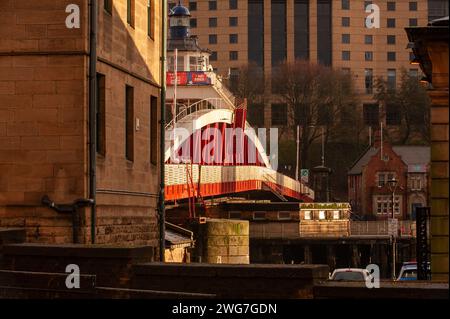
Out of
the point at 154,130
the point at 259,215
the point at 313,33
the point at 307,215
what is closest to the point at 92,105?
the point at 154,130

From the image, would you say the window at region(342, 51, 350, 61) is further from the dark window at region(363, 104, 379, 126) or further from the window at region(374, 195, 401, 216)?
the window at region(374, 195, 401, 216)

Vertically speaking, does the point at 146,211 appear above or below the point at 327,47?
below

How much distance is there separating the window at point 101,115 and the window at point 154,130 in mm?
4658

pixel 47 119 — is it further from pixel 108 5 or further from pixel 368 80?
pixel 368 80

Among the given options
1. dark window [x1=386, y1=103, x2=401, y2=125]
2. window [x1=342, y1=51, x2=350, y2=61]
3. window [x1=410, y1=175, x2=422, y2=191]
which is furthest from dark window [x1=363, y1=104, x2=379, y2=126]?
window [x1=410, y1=175, x2=422, y2=191]

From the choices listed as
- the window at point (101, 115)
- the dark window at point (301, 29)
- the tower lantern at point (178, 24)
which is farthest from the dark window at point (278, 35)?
the window at point (101, 115)

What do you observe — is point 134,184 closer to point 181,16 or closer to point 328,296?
point 328,296

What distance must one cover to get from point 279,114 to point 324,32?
21805 mm

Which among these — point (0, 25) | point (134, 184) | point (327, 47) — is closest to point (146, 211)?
point (134, 184)

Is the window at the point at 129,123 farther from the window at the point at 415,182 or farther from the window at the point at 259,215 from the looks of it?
the window at the point at 415,182

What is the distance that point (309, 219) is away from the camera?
9575cm

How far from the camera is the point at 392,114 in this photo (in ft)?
511

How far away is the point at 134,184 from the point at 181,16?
328 feet

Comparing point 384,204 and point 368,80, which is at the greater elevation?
point 368,80
